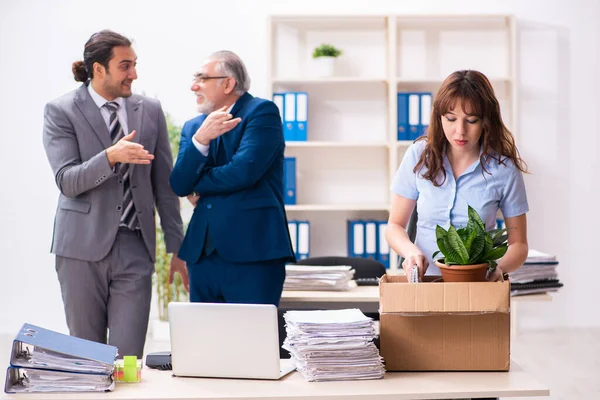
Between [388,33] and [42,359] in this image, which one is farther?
[388,33]

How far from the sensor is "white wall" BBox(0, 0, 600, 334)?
620cm

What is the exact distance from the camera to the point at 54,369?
212cm

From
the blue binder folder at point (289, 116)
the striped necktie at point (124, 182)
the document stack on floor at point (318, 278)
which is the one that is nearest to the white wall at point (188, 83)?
the blue binder folder at point (289, 116)

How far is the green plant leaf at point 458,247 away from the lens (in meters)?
2.16

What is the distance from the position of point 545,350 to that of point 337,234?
1.67 metres

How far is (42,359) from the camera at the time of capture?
6.93 ft

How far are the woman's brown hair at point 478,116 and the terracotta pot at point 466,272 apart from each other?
15.7 inches

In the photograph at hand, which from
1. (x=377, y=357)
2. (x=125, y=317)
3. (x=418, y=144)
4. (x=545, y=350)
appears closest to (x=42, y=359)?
(x=377, y=357)

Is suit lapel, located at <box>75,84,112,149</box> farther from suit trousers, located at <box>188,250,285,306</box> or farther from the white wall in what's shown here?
the white wall

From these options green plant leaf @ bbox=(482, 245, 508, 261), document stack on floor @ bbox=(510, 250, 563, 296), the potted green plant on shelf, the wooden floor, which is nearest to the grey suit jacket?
green plant leaf @ bbox=(482, 245, 508, 261)

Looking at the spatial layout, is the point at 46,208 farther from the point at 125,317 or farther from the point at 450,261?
the point at 450,261

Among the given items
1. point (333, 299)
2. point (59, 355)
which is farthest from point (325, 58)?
point (59, 355)

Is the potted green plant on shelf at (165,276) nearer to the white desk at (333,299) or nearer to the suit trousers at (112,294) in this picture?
the white desk at (333,299)

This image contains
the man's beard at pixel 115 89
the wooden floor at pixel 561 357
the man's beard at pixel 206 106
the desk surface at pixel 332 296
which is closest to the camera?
the man's beard at pixel 115 89
